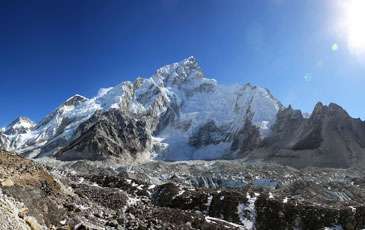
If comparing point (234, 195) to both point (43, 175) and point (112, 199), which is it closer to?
point (112, 199)

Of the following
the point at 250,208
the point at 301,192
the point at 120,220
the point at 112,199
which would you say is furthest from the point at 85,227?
the point at 301,192

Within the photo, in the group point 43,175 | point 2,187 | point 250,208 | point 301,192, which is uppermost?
point 301,192

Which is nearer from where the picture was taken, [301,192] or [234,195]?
[234,195]

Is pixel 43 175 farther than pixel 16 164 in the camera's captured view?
Yes

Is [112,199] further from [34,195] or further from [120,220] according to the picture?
[34,195]

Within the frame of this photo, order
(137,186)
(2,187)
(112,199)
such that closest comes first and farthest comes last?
1. (2,187)
2. (112,199)
3. (137,186)

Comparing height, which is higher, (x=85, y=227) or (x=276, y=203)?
(x=276, y=203)

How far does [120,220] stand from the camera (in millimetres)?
51750

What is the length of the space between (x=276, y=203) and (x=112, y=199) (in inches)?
2007

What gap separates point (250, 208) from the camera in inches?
4220

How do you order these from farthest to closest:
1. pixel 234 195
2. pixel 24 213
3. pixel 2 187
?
pixel 234 195 < pixel 2 187 < pixel 24 213

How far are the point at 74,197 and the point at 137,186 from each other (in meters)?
70.9

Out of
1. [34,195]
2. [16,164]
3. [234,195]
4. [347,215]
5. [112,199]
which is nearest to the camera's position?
[34,195]

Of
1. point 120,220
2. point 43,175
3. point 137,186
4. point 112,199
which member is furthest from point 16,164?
point 137,186
